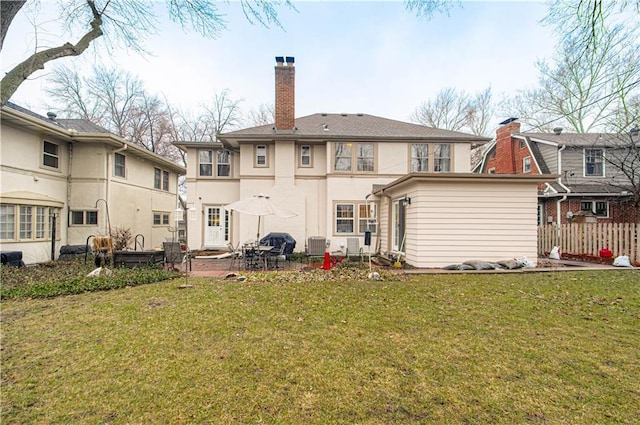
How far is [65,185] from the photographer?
Result: 1289cm

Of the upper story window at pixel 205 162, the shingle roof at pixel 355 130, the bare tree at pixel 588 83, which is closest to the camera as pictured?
the bare tree at pixel 588 83

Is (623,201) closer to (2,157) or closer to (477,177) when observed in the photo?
(477,177)

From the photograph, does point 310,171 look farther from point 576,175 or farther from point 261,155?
point 576,175

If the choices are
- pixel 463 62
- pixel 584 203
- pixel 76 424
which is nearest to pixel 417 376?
pixel 76 424

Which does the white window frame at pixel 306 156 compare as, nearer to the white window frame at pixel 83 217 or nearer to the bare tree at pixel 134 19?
the bare tree at pixel 134 19

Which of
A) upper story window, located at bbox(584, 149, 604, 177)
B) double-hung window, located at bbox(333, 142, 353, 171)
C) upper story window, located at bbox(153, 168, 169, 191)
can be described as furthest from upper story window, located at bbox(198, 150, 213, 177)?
upper story window, located at bbox(584, 149, 604, 177)

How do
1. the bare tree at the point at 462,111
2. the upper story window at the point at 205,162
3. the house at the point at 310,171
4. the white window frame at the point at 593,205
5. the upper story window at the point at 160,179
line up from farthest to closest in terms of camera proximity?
the bare tree at the point at 462,111
the upper story window at the point at 160,179
the white window frame at the point at 593,205
the upper story window at the point at 205,162
the house at the point at 310,171

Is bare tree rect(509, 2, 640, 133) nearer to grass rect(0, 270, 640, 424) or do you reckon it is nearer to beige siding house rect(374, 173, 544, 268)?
beige siding house rect(374, 173, 544, 268)

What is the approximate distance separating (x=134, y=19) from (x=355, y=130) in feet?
30.7

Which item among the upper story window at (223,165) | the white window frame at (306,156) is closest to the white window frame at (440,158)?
the white window frame at (306,156)

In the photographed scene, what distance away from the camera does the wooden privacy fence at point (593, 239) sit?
428 inches

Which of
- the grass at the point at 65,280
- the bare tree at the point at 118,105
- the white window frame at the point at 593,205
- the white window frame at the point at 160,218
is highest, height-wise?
the bare tree at the point at 118,105

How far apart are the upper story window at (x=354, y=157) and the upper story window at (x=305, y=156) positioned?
1.32m

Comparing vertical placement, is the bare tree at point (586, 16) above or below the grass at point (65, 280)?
above
